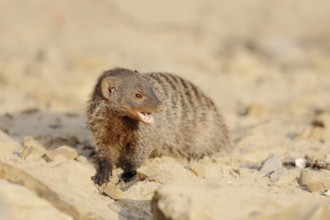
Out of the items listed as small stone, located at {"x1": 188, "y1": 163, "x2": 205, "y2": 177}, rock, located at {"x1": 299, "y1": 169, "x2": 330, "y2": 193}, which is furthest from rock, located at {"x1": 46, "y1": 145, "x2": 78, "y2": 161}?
rock, located at {"x1": 299, "y1": 169, "x2": 330, "y2": 193}

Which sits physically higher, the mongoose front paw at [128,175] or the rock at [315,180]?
the rock at [315,180]

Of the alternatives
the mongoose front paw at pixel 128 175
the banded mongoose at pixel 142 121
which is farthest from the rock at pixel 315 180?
the mongoose front paw at pixel 128 175

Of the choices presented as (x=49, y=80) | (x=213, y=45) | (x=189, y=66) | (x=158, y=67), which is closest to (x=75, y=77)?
(x=49, y=80)

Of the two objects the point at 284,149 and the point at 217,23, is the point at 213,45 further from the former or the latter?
the point at 284,149

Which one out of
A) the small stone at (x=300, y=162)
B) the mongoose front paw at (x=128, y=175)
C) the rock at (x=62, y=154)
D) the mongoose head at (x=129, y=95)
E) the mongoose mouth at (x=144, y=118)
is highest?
the mongoose head at (x=129, y=95)

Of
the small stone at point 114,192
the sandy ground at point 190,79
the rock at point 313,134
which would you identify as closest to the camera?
the sandy ground at point 190,79

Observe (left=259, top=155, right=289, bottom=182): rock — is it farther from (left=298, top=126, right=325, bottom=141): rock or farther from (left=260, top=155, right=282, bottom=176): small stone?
(left=298, top=126, right=325, bottom=141): rock

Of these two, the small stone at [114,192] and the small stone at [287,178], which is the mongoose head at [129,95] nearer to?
the small stone at [114,192]

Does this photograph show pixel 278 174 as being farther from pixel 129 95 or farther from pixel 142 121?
pixel 129 95
